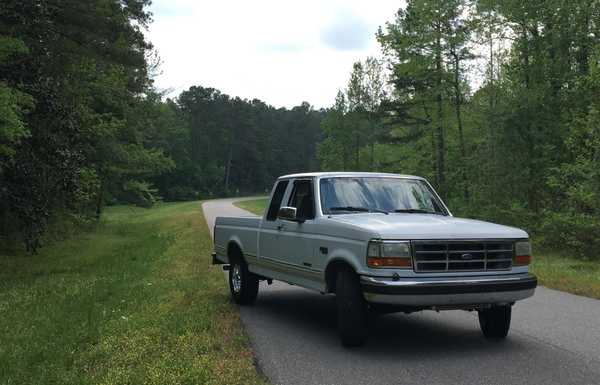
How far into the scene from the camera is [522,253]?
23.2 ft

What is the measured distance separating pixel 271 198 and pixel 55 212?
36.9ft

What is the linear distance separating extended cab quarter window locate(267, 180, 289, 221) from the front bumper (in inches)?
115

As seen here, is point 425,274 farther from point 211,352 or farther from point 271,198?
point 271,198

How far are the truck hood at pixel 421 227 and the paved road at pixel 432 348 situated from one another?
1.26 metres

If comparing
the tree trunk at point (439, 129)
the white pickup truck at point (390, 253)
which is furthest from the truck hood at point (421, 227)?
the tree trunk at point (439, 129)

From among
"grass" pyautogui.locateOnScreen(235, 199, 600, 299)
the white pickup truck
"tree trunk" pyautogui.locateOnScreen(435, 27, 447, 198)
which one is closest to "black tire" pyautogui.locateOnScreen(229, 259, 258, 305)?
the white pickup truck

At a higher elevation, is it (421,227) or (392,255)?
(421,227)

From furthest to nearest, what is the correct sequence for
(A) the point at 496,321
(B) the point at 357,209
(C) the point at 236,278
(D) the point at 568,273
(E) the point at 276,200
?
(D) the point at 568,273 < (C) the point at 236,278 < (E) the point at 276,200 < (B) the point at 357,209 < (A) the point at 496,321

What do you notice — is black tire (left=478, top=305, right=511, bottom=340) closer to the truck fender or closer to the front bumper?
the front bumper

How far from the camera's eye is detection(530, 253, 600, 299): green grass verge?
1130cm

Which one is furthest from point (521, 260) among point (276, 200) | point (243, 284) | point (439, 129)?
point (439, 129)

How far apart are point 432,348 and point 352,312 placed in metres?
1.05

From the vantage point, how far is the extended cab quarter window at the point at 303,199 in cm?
814

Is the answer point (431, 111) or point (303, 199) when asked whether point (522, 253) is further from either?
point (431, 111)
